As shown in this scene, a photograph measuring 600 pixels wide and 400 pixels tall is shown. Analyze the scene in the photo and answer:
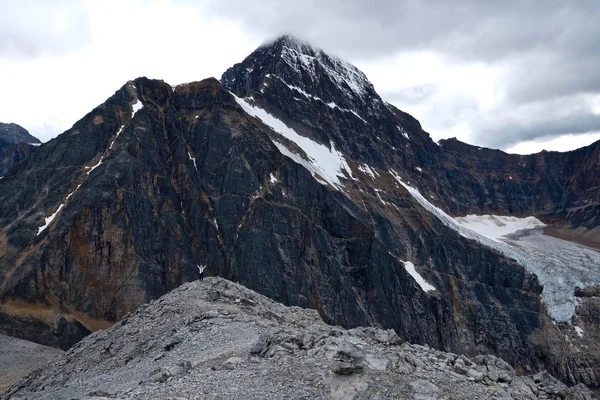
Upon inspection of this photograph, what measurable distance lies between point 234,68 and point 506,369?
565 ft

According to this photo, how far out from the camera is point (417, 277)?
348 feet

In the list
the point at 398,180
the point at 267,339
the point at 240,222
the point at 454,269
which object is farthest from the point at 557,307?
the point at 267,339

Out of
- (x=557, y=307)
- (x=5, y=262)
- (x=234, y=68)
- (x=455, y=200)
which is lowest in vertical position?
(x=557, y=307)

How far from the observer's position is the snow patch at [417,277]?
10412 cm

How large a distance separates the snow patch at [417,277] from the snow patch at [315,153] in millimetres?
22529

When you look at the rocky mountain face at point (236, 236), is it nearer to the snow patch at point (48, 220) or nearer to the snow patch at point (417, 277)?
the snow patch at point (48, 220)

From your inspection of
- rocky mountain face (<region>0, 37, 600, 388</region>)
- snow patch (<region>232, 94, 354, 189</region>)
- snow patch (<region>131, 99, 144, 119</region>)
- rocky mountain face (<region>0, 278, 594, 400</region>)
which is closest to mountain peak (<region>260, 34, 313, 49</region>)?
rocky mountain face (<region>0, 37, 600, 388</region>)

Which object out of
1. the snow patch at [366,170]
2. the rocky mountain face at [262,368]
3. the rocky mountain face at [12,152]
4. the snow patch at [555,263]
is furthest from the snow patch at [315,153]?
the rocky mountain face at [262,368]

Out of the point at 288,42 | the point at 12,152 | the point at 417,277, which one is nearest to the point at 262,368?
the point at 417,277

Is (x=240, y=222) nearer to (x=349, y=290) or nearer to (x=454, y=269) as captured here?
(x=349, y=290)

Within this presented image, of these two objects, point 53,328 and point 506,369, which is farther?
point 53,328

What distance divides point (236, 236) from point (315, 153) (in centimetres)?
4944

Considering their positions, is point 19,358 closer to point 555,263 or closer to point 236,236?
point 236,236

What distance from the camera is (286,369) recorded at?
60.4 feet
